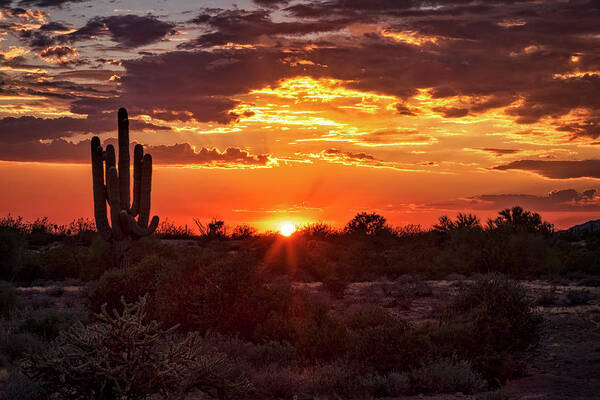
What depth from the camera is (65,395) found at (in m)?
8.53

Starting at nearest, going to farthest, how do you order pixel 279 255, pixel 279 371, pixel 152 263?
pixel 279 371 < pixel 152 263 < pixel 279 255

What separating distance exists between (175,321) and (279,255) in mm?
19234

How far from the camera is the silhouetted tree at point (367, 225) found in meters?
50.9

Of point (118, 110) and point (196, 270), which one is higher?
point (118, 110)

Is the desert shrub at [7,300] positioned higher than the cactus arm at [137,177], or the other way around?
the cactus arm at [137,177]

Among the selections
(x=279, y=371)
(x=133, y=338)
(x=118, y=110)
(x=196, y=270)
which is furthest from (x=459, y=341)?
(x=118, y=110)

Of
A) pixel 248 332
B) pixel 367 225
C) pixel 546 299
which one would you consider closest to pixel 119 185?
pixel 248 332

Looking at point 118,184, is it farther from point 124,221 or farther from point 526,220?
point 526,220

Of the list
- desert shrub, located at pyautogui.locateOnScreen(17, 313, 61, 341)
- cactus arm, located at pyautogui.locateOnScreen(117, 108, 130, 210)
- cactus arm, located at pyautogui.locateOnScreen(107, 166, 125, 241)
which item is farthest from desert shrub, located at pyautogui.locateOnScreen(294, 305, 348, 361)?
cactus arm, located at pyautogui.locateOnScreen(117, 108, 130, 210)

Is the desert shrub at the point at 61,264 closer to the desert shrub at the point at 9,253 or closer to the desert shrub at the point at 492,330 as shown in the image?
the desert shrub at the point at 9,253

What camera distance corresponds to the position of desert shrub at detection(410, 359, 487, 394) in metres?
12.3

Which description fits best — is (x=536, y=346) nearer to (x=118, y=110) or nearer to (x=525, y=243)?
(x=118, y=110)

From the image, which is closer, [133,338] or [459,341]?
[133,338]

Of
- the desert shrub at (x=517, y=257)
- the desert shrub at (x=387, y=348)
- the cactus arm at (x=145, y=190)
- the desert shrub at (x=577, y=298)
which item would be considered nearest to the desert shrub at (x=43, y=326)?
the cactus arm at (x=145, y=190)
